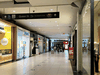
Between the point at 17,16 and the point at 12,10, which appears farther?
the point at 12,10

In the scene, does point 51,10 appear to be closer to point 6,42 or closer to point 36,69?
point 36,69

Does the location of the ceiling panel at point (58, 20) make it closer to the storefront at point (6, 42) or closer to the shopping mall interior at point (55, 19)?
the shopping mall interior at point (55, 19)

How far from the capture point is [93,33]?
3.42 m

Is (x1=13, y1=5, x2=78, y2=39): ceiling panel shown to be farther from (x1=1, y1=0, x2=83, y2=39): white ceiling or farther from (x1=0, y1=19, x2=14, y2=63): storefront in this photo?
(x1=0, y1=19, x2=14, y2=63): storefront

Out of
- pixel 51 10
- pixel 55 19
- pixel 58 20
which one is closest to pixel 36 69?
pixel 51 10

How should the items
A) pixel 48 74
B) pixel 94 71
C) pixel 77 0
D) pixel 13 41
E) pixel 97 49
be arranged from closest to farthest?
pixel 94 71 → pixel 97 49 → pixel 77 0 → pixel 48 74 → pixel 13 41

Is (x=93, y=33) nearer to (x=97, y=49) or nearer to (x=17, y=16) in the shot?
(x=97, y=49)

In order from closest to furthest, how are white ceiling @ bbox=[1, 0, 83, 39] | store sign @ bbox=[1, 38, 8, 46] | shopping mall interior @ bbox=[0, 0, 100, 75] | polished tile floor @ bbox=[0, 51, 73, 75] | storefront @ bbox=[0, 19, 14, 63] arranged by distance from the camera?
1. shopping mall interior @ bbox=[0, 0, 100, 75]
2. white ceiling @ bbox=[1, 0, 83, 39]
3. polished tile floor @ bbox=[0, 51, 73, 75]
4. storefront @ bbox=[0, 19, 14, 63]
5. store sign @ bbox=[1, 38, 8, 46]

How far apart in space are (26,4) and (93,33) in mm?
4139

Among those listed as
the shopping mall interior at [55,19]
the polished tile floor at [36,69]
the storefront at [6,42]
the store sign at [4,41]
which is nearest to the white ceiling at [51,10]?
the shopping mall interior at [55,19]

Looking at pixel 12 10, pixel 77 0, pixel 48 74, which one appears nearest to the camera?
pixel 77 0

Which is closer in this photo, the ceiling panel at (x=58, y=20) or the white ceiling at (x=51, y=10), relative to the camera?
the white ceiling at (x=51, y=10)

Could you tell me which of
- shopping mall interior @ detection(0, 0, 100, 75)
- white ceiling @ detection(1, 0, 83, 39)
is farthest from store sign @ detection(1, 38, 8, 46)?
white ceiling @ detection(1, 0, 83, 39)

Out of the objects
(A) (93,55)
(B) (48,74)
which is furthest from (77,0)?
(B) (48,74)
